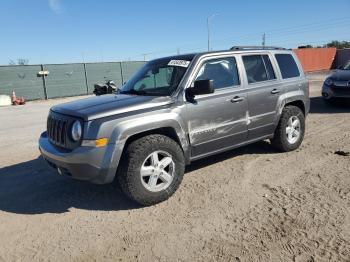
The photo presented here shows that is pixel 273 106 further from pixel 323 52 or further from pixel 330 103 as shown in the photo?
pixel 323 52

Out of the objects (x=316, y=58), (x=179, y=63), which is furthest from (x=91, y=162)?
(x=316, y=58)

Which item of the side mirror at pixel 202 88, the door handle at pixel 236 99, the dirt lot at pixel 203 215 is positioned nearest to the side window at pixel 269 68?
the door handle at pixel 236 99

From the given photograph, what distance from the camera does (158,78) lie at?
5293 millimetres

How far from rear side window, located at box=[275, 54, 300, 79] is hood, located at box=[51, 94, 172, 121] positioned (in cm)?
251

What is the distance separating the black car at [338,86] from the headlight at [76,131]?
8844mm

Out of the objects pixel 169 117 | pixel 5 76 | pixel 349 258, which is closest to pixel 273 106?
pixel 169 117

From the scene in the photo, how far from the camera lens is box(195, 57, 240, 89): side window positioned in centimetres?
503

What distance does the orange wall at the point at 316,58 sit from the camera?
36812mm

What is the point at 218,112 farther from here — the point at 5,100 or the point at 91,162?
the point at 5,100

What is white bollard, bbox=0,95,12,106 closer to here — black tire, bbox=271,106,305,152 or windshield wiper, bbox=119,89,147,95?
windshield wiper, bbox=119,89,147,95

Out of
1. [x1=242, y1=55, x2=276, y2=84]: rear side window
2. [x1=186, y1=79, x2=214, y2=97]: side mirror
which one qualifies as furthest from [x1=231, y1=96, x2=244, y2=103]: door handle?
[x1=186, y1=79, x2=214, y2=97]: side mirror

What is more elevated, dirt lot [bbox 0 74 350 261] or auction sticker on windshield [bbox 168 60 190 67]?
auction sticker on windshield [bbox 168 60 190 67]

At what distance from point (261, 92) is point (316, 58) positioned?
119ft

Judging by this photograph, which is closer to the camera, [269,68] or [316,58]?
[269,68]
